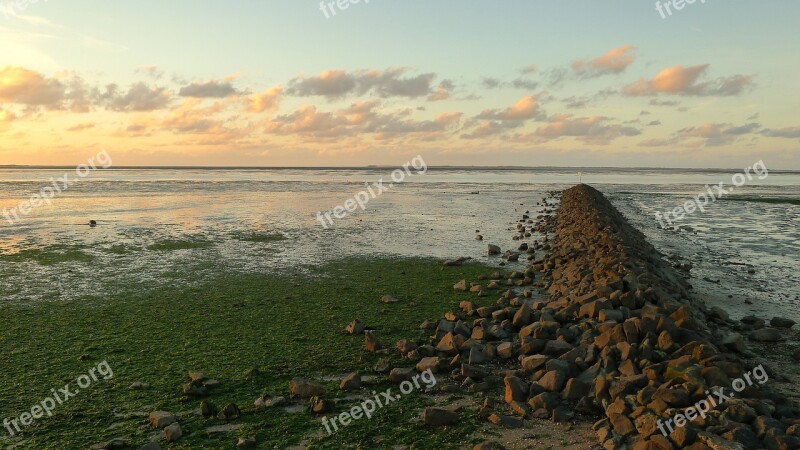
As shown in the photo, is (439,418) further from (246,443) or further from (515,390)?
(246,443)

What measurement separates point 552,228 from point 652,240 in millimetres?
5402

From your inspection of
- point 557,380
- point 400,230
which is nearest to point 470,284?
point 557,380

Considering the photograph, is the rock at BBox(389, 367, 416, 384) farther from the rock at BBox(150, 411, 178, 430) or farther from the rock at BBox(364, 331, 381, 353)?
the rock at BBox(150, 411, 178, 430)

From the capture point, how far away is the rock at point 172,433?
22.4 ft

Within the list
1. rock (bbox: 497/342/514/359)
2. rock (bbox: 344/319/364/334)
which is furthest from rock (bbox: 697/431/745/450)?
rock (bbox: 344/319/364/334)

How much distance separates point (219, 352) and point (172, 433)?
3.40 m

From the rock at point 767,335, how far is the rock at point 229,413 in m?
10.1

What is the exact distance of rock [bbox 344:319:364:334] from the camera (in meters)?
11.4

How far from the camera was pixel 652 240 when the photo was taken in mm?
26766

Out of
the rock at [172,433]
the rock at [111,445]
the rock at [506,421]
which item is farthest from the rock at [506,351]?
the rock at [111,445]

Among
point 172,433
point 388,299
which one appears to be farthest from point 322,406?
point 388,299

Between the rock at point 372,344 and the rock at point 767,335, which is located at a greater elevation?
the rock at point 372,344

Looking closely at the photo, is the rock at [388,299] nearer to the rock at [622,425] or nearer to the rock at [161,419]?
the rock at [161,419]

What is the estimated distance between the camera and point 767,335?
428 inches
